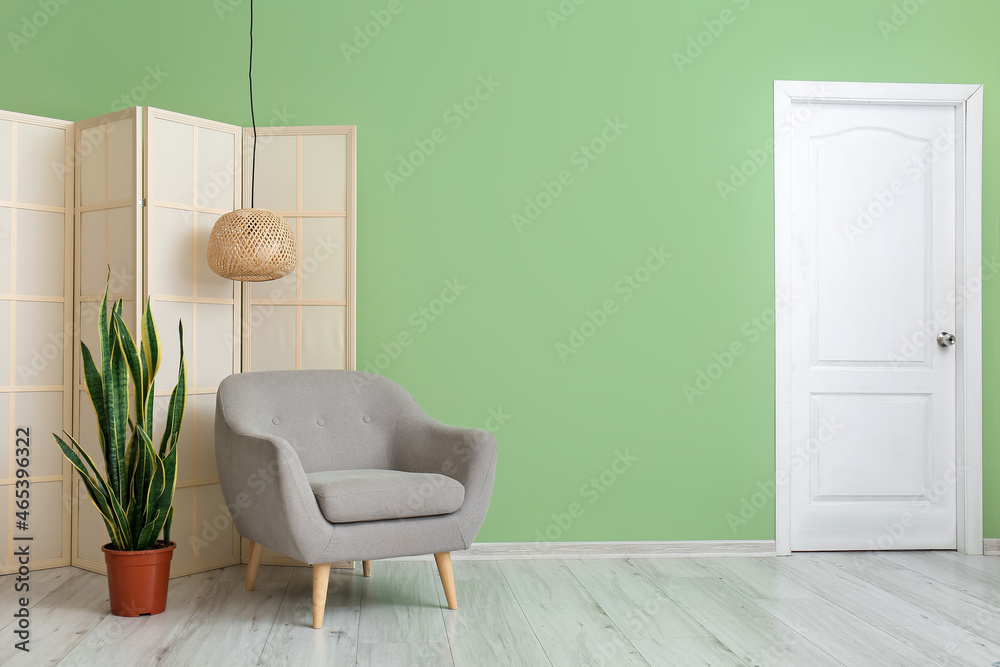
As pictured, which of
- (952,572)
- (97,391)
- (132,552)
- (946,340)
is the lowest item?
(952,572)

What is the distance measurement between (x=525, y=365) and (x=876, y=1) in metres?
2.38

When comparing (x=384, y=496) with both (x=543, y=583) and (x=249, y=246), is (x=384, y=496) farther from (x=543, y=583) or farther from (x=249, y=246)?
(x=249, y=246)

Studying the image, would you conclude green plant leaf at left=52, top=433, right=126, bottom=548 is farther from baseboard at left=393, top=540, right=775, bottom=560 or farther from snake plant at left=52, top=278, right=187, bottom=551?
baseboard at left=393, top=540, right=775, bottom=560

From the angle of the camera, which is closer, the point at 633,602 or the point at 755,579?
the point at 633,602

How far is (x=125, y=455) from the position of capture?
99.7 inches

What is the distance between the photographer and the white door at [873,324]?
3471mm

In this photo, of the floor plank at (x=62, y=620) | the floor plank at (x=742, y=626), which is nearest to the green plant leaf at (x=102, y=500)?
the floor plank at (x=62, y=620)

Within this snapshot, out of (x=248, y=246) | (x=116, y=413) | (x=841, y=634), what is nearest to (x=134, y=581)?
(x=116, y=413)

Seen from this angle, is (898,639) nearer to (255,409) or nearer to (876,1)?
(255,409)

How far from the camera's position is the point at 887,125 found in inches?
138

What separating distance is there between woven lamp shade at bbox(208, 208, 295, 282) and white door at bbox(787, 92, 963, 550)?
230cm

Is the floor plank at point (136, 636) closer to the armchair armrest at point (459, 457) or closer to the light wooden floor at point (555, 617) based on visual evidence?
the light wooden floor at point (555, 617)

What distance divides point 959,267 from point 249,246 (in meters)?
3.19

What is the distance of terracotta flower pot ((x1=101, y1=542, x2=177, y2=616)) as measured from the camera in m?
2.49
